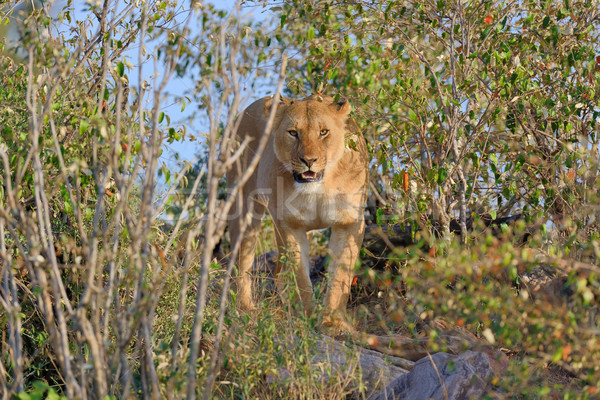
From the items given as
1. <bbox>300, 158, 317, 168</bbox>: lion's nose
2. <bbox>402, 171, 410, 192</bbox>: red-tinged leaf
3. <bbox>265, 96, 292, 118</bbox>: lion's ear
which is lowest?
<bbox>402, 171, 410, 192</bbox>: red-tinged leaf

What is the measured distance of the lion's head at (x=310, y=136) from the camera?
18.5ft

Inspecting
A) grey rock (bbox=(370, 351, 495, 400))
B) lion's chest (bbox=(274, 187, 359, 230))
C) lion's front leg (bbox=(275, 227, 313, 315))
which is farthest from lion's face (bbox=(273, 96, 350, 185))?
grey rock (bbox=(370, 351, 495, 400))

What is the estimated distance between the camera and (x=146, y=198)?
3057 millimetres

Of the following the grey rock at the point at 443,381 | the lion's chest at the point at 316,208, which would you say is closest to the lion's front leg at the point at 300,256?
the lion's chest at the point at 316,208

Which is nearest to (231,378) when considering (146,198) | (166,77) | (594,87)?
(146,198)

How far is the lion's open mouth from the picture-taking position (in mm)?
5656

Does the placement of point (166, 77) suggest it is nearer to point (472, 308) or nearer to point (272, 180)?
point (472, 308)

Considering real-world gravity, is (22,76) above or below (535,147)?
above

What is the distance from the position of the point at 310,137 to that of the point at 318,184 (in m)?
0.34

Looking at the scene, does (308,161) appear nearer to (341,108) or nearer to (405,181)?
(341,108)

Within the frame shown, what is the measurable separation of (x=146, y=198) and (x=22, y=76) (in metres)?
2.73

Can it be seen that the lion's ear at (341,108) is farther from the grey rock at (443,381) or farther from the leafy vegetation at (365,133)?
the grey rock at (443,381)

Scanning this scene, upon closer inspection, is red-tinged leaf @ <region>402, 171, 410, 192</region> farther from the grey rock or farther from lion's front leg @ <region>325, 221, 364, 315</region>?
the grey rock

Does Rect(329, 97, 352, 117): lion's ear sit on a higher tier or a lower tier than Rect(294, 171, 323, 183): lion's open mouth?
higher
